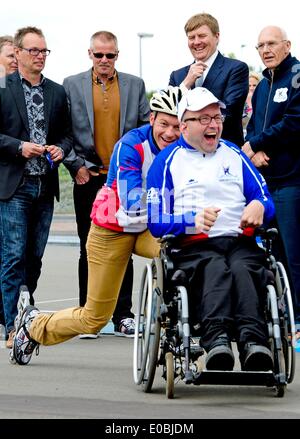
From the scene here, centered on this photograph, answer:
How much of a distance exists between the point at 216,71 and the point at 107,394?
352cm

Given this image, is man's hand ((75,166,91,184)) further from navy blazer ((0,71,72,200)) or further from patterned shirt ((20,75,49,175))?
patterned shirt ((20,75,49,175))

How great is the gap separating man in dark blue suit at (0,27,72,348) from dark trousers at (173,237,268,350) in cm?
310

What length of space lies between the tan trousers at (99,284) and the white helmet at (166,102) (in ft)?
2.92

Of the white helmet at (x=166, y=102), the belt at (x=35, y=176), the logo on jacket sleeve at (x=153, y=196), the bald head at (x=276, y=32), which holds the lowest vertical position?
the belt at (x=35, y=176)

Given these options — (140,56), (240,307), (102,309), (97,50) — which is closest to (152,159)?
(102,309)

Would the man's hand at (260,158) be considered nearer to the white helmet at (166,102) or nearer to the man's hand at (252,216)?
the white helmet at (166,102)

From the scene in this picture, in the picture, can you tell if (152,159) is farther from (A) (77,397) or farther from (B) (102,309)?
(A) (77,397)

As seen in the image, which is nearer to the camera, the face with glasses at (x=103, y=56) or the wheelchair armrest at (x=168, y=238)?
the wheelchair armrest at (x=168, y=238)

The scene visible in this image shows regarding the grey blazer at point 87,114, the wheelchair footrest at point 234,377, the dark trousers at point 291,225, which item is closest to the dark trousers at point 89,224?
the grey blazer at point 87,114

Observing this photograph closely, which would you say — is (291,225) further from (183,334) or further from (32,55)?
(183,334)

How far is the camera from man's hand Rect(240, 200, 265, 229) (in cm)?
874

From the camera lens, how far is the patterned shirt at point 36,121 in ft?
38.4

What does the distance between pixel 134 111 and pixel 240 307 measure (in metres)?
4.04

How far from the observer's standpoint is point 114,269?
31.7ft
